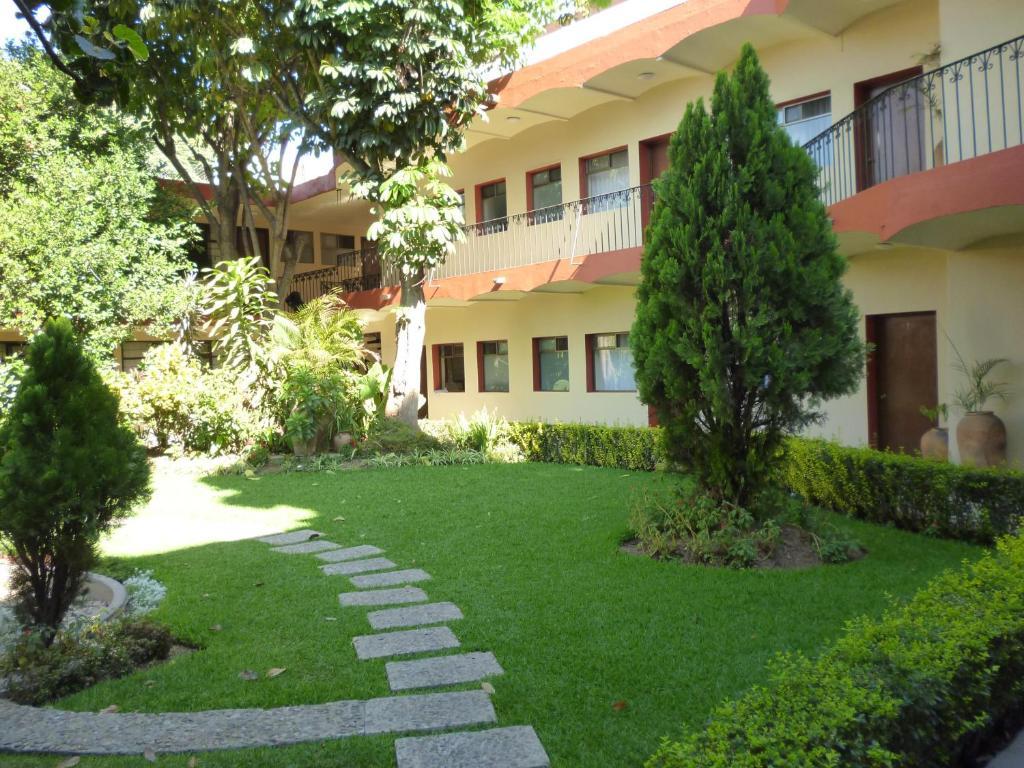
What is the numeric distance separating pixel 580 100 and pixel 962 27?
709cm

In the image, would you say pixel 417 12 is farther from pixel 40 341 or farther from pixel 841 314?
pixel 40 341

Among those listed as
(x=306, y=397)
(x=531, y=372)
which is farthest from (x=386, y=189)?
(x=531, y=372)

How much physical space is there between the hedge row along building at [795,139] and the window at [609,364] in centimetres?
4

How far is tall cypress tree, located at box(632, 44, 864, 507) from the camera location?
657 cm

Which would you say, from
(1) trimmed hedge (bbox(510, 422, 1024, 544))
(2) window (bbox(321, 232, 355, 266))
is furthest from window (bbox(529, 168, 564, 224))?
(2) window (bbox(321, 232, 355, 266))

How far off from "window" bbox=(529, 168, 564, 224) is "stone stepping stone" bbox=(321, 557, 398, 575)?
411 inches

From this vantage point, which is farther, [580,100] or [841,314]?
[580,100]

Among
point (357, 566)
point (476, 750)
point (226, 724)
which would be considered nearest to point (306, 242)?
point (357, 566)

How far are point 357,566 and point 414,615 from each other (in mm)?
1600

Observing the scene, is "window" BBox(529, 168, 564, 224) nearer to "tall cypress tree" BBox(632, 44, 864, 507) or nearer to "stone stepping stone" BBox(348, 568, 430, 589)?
"tall cypress tree" BBox(632, 44, 864, 507)

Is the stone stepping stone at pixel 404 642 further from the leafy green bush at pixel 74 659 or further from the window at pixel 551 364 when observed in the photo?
the window at pixel 551 364

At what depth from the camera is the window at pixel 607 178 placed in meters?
15.4

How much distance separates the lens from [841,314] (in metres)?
6.61

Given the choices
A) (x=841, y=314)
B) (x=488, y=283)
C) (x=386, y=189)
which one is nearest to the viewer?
(x=841, y=314)
